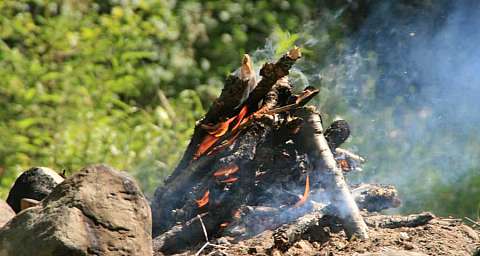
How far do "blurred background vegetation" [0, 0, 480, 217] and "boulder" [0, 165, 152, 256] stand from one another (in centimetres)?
256

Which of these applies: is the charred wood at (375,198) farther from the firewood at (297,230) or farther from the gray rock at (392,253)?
the gray rock at (392,253)

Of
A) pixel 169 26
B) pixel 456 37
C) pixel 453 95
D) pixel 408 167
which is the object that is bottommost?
pixel 408 167

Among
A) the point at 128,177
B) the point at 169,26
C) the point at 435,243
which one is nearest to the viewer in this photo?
the point at 128,177

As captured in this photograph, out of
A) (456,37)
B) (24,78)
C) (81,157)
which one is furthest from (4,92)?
(456,37)

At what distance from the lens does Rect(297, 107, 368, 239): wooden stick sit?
3.73 meters

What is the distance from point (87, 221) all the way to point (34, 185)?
1.38 metres

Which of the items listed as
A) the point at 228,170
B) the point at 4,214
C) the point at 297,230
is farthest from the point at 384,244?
the point at 4,214

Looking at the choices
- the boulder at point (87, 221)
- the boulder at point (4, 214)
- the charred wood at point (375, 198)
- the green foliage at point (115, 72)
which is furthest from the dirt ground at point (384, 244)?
the green foliage at point (115, 72)

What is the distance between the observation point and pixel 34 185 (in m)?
4.21

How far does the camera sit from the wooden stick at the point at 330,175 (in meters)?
3.73

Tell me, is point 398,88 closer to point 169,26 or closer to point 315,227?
point 169,26

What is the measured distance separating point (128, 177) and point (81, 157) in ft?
11.4

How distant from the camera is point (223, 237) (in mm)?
3793

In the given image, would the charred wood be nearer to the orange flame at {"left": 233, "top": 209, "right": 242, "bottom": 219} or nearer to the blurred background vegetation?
the orange flame at {"left": 233, "top": 209, "right": 242, "bottom": 219}
